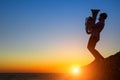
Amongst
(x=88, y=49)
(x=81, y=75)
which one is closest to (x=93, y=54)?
(x=88, y=49)

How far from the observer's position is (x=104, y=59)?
1966cm

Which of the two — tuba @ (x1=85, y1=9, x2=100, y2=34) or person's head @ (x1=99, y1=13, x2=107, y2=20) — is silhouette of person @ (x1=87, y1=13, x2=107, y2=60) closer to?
person's head @ (x1=99, y1=13, x2=107, y2=20)

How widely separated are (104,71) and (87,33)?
7.96 feet

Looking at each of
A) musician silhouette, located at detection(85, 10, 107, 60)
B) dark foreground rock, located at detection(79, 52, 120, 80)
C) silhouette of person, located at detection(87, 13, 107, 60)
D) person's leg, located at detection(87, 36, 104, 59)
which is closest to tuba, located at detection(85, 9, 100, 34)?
musician silhouette, located at detection(85, 10, 107, 60)

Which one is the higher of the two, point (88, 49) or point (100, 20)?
point (100, 20)

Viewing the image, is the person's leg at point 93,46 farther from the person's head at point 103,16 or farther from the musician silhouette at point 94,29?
the person's head at point 103,16

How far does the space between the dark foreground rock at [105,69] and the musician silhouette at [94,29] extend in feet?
2.35

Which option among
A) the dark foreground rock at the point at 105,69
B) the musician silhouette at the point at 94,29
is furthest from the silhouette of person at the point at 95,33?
the dark foreground rock at the point at 105,69

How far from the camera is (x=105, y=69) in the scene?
1923 centimetres

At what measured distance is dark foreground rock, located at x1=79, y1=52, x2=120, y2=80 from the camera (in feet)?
62.4

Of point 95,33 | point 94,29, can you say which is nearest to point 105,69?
point 95,33

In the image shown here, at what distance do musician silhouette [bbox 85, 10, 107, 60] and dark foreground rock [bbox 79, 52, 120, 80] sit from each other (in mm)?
716

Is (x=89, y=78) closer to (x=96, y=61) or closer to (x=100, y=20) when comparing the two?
(x=96, y=61)

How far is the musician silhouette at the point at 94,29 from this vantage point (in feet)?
62.4
